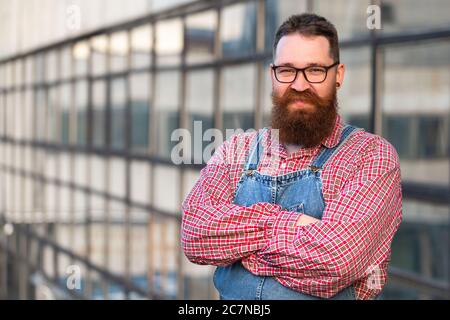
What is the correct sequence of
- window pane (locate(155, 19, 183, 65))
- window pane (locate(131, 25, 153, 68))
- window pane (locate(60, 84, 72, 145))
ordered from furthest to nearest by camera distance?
window pane (locate(60, 84, 72, 145))
window pane (locate(131, 25, 153, 68))
window pane (locate(155, 19, 183, 65))

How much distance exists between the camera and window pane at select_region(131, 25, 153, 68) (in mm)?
9742

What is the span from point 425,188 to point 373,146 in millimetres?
2794

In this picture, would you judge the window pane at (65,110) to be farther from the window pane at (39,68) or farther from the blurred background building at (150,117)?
the window pane at (39,68)

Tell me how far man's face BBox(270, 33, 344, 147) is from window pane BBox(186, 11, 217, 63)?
5.94 m

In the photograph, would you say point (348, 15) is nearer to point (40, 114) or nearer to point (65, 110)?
point (65, 110)

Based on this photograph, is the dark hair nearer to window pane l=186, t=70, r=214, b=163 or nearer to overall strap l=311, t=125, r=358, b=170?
overall strap l=311, t=125, r=358, b=170

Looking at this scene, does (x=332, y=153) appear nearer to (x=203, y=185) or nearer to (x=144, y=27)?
(x=203, y=185)

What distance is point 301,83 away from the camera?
2.02m

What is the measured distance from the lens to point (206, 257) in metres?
2.13

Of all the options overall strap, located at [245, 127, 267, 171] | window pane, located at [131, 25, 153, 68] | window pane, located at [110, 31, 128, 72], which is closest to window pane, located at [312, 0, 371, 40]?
overall strap, located at [245, 127, 267, 171]

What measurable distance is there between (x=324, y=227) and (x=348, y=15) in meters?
3.57

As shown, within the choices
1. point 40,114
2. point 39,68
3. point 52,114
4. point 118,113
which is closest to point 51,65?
point 52,114

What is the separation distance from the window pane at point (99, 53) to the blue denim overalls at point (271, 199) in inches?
370

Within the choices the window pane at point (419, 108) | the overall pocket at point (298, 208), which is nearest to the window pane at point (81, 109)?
the window pane at point (419, 108)
